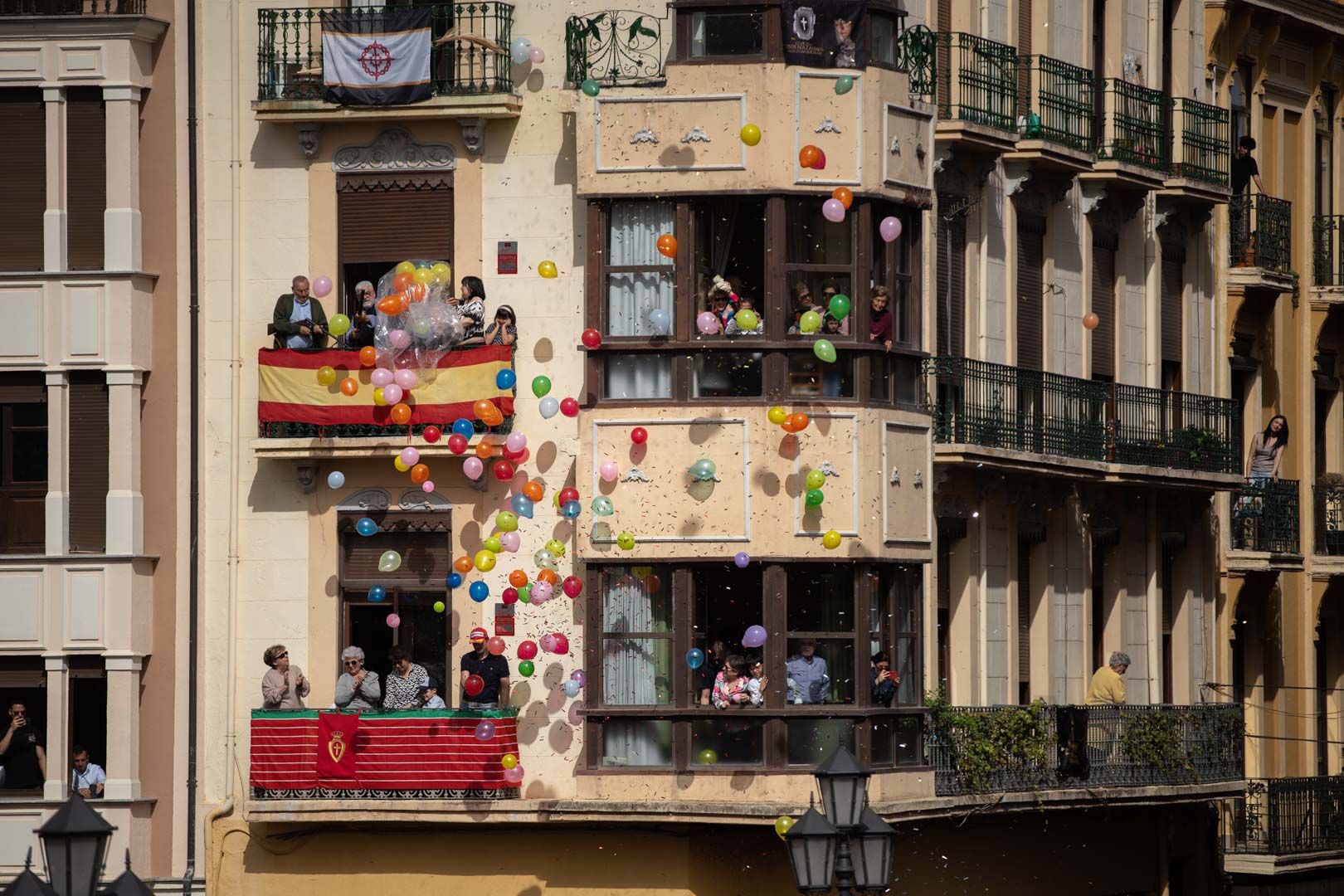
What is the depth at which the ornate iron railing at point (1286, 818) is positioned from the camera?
52.4 m

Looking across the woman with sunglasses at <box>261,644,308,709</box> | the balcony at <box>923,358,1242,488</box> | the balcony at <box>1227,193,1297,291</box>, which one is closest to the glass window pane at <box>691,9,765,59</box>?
the balcony at <box>923,358,1242,488</box>

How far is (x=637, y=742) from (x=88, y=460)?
7575 millimetres

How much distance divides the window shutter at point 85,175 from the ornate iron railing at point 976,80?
34.1 ft

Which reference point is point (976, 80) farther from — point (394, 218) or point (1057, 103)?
point (394, 218)

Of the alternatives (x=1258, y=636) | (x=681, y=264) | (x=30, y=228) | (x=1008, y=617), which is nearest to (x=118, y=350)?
(x=30, y=228)

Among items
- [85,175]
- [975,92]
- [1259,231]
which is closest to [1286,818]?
[1259,231]

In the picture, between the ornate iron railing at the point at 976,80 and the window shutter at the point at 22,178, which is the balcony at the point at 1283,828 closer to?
→ the ornate iron railing at the point at 976,80

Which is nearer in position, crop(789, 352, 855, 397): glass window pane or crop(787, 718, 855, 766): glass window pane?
crop(787, 718, 855, 766): glass window pane

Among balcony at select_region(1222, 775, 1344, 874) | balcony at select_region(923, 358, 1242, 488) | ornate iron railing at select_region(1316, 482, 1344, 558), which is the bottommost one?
balcony at select_region(1222, 775, 1344, 874)

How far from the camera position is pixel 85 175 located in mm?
42406

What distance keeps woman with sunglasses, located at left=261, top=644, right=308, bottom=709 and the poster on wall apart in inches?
360

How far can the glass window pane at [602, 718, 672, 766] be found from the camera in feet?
132

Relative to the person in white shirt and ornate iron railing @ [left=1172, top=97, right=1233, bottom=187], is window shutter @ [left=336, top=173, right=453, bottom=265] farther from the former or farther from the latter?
ornate iron railing @ [left=1172, top=97, right=1233, bottom=187]

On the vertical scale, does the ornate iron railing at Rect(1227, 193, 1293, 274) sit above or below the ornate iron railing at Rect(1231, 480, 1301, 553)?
above
